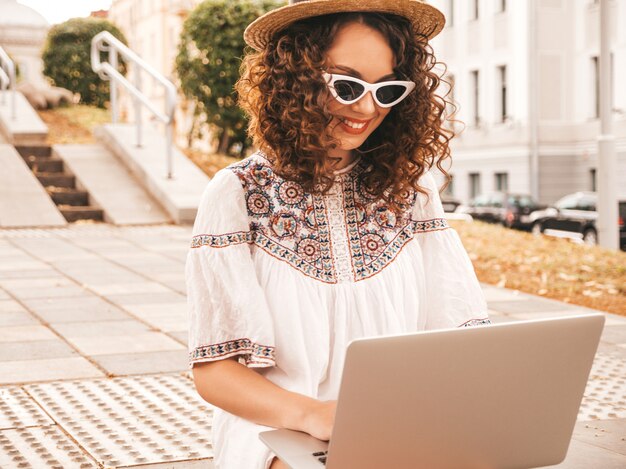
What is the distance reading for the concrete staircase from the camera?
1162cm

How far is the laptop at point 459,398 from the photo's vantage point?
172 cm

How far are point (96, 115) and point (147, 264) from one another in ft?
30.8

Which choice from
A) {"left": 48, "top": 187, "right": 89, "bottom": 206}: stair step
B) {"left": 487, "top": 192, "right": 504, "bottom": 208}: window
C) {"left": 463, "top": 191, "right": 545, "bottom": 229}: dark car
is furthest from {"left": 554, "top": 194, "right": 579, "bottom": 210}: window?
{"left": 48, "top": 187, "right": 89, "bottom": 206}: stair step

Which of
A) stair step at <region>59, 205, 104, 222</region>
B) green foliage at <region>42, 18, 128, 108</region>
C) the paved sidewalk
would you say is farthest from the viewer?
green foliage at <region>42, 18, 128, 108</region>

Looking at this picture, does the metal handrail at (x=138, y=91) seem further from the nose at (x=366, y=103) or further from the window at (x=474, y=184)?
the window at (x=474, y=184)

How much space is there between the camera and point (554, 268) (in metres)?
8.70

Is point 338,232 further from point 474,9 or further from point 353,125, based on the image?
point 474,9

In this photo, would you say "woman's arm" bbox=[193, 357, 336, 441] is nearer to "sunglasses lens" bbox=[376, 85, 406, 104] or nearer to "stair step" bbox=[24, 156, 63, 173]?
"sunglasses lens" bbox=[376, 85, 406, 104]

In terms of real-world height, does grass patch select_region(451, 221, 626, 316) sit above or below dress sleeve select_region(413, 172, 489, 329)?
below

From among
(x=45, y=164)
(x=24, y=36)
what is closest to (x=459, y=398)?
(x=45, y=164)

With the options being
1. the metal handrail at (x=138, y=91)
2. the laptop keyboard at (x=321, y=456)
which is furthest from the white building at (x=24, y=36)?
the laptop keyboard at (x=321, y=456)

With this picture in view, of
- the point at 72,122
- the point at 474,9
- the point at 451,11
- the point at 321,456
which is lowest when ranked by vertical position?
the point at 321,456

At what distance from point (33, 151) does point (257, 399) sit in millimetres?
11890

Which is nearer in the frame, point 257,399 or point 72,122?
point 257,399
